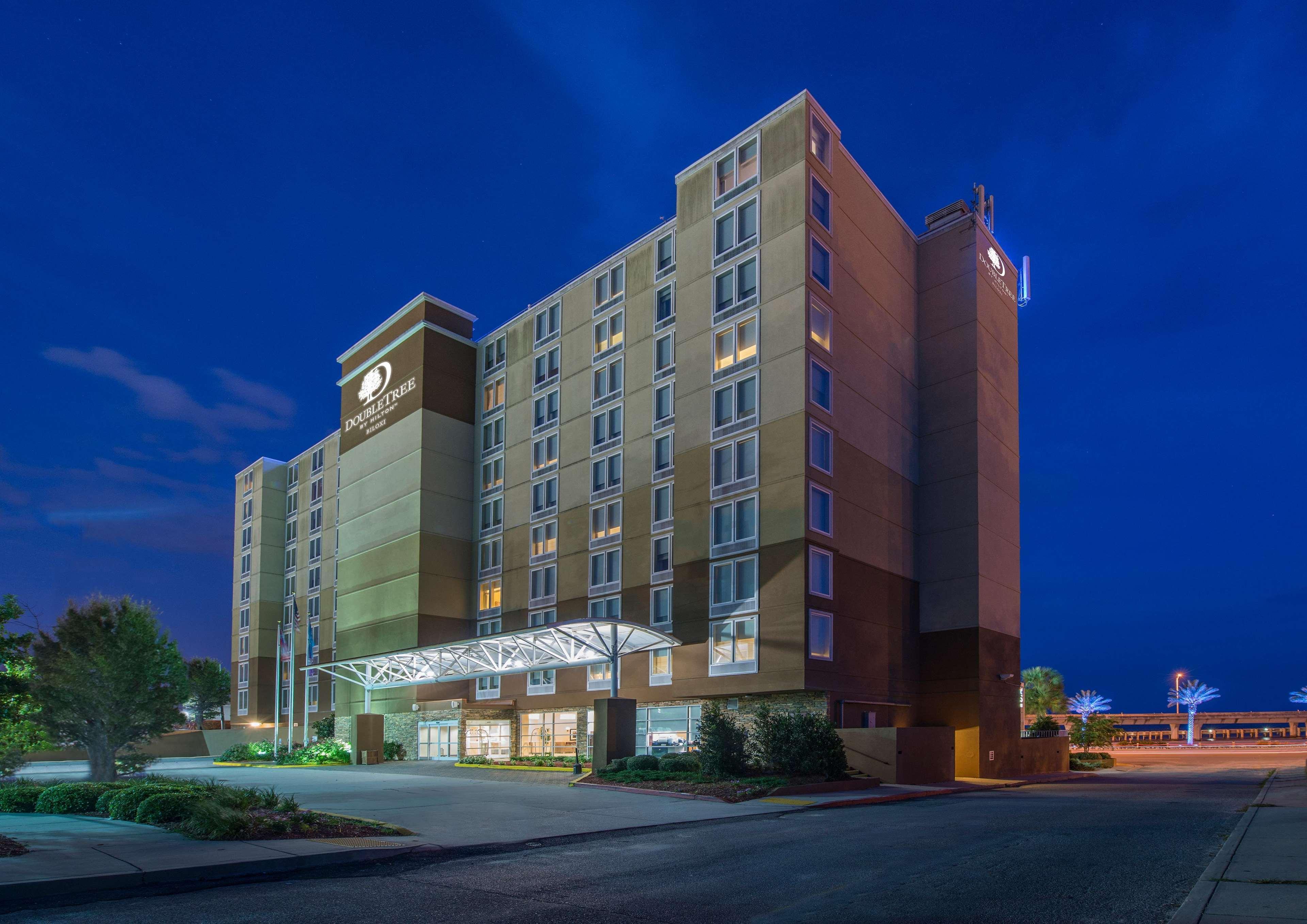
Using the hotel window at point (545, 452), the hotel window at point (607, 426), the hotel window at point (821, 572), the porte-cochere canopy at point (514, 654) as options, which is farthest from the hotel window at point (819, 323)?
the hotel window at point (545, 452)

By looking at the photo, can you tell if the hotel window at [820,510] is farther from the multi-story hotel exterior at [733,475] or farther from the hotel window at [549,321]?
the hotel window at [549,321]

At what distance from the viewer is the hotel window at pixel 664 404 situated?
48750 millimetres

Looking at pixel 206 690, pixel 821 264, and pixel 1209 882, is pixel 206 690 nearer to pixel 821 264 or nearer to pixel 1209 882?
pixel 821 264

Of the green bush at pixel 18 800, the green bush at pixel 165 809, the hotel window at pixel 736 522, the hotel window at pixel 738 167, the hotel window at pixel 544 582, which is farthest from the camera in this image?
the hotel window at pixel 544 582

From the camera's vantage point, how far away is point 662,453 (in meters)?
48.8

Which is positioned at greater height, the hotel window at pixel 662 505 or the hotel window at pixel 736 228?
the hotel window at pixel 736 228

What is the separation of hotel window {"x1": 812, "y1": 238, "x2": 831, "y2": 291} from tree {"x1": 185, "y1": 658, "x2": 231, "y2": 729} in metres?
74.2

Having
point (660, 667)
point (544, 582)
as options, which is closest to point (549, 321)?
point (544, 582)

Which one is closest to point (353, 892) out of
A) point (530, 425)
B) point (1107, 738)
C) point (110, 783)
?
point (110, 783)

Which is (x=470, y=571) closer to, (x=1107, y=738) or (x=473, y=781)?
(x=473, y=781)

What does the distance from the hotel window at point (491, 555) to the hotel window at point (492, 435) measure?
5.99 metres

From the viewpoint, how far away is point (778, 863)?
1395 centimetres

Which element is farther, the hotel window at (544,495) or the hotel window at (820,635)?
the hotel window at (544,495)

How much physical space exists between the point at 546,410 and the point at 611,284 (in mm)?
8797
